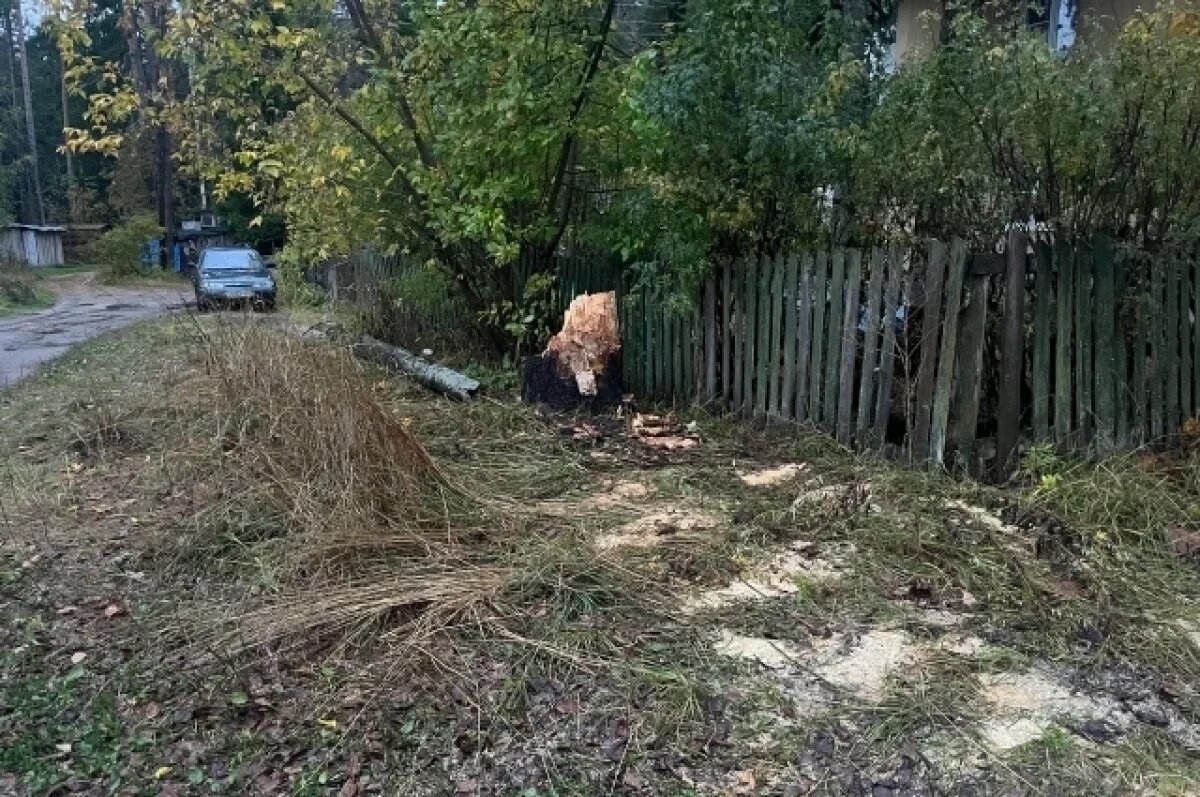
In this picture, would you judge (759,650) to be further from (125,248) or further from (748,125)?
(125,248)

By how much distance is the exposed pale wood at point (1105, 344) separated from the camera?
494 centimetres

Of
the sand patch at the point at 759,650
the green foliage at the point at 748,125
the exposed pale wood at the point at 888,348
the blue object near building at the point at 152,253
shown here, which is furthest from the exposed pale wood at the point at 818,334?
the blue object near building at the point at 152,253

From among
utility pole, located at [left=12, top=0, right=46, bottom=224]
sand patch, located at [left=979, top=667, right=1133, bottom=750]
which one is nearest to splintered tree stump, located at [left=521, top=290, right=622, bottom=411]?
sand patch, located at [left=979, top=667, right=1133, bottom=750]

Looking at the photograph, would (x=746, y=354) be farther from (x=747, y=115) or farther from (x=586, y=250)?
(x=586, y=250)

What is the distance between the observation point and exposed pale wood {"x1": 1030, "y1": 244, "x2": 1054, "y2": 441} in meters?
5.10

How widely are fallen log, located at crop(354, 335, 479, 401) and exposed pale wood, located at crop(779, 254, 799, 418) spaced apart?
289 cm

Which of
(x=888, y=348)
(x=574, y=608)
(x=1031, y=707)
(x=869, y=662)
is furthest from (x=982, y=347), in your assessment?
(x=574, y=608)

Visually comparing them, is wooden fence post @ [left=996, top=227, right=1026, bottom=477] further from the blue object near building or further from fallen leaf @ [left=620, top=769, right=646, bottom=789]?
the blue object near building

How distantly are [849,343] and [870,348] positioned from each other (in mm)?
171

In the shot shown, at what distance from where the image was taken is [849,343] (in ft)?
19.3

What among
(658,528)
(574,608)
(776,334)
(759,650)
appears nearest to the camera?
(759,650)

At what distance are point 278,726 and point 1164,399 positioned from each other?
4.73 m

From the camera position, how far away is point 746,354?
6.82m

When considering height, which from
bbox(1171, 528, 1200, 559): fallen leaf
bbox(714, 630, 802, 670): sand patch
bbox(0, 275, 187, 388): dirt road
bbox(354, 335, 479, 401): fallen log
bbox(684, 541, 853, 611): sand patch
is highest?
bbox(354, 335, 479, 401): fallen log
